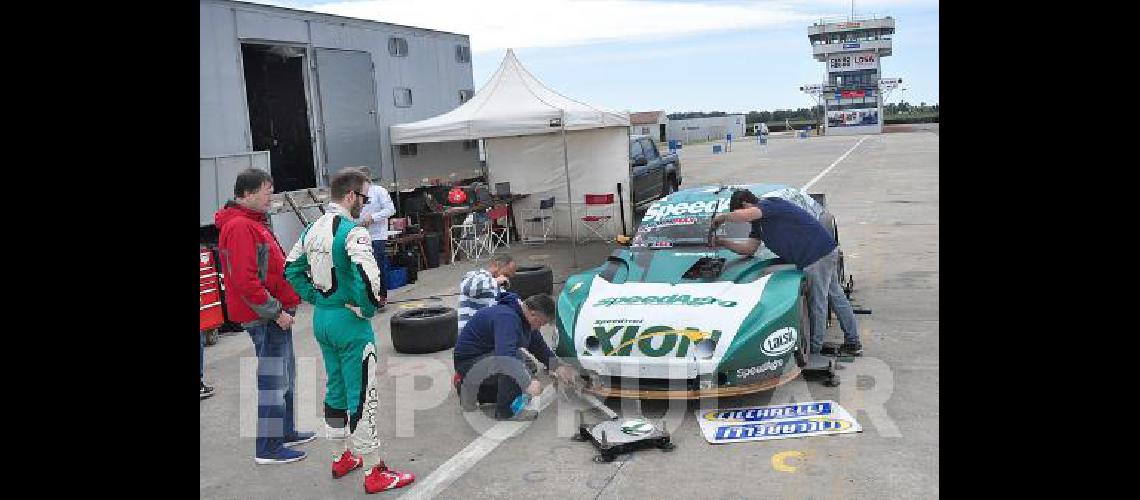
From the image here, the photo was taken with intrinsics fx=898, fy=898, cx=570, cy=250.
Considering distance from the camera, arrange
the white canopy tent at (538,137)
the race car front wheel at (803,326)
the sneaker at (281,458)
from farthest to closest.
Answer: the white canopy tent at (538,137), the race car front wheel at (803,326), the sneaker at (281,458)

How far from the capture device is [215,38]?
1070 cm

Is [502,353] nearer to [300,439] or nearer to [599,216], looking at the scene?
[300,439]

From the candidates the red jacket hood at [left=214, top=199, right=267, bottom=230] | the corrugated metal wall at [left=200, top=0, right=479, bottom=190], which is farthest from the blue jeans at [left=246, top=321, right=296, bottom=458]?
the corrugated metal wall at [left=200, top=0, right=479, bottom=190]

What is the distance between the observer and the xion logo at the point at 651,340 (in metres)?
5.83

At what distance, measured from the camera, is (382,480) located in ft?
16.7

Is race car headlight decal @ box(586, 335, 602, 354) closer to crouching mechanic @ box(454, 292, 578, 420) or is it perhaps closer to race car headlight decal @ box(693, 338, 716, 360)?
crouching mechanic @ box(454, 292, 578, 420)

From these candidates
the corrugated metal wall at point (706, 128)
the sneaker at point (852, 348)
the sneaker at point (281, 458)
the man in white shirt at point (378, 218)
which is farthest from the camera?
the corrugated metal wall at point (706, 128)

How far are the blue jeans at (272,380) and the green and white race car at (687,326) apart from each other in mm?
1837

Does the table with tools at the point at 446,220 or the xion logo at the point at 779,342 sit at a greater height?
the table with tools at the point at 446,220

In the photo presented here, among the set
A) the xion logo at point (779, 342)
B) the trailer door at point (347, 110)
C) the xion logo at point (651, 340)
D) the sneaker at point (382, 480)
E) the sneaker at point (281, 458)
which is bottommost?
the sneaker at point (281, 458)

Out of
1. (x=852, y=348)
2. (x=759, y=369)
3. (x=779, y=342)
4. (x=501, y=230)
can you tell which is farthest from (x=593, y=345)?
(x=501, y=230)

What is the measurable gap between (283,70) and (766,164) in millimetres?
26633

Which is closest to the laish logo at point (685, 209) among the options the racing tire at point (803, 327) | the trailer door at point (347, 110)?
the racing tire at point (803, 327)

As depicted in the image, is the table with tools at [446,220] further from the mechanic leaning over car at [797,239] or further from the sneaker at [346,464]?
the sneaker at [346,464]
